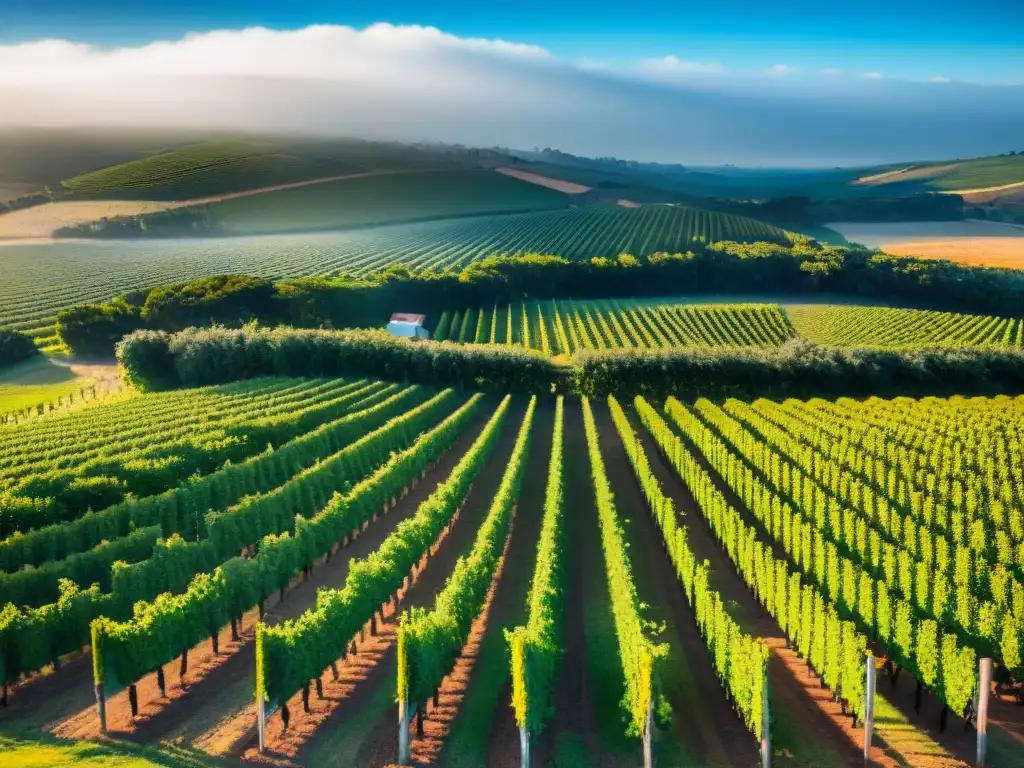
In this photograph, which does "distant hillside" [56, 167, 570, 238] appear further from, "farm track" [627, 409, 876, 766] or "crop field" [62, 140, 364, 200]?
"farm track" [627, 409, 876, 766]

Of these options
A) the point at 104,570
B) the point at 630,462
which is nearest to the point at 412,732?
the point at 104,570

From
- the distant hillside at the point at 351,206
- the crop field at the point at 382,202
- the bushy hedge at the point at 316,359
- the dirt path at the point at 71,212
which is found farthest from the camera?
the crop field at the point at 382,202

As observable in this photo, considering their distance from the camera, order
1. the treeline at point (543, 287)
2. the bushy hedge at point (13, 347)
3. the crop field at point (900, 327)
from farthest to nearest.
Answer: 1. the crop field at point (900, 327)
2. the treeline at point (543, 287)
3. the bushy hedge at point (13, 347)

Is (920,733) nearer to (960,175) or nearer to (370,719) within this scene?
(370,719)

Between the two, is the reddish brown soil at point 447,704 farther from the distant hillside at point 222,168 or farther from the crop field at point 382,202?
the distant hillside at point 222,168

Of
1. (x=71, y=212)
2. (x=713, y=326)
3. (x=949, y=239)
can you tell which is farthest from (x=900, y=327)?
(x=71, y=212)

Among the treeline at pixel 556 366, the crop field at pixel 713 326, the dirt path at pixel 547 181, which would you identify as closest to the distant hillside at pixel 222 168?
the dirt path at pixel 547 181

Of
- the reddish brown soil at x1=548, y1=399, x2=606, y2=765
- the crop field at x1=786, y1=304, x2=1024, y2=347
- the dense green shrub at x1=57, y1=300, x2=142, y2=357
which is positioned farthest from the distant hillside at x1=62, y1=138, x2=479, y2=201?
the reddish brown soil at x1=548, y1=399, x2=606, y2=765

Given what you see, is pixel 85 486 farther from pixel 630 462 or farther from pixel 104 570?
pixel 630 462
